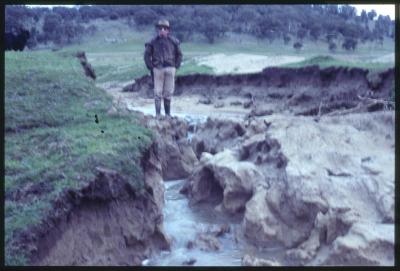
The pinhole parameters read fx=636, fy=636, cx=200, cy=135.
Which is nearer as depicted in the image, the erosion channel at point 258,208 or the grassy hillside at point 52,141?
the grassy hillside at point 52,141

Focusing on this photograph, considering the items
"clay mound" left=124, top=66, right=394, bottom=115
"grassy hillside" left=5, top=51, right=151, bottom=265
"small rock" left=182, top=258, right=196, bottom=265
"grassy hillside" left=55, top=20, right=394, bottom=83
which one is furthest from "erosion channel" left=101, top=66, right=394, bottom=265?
"grassy hillside" left=55, top=20, right=394, bottom=83

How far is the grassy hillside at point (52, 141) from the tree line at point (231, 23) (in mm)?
16136

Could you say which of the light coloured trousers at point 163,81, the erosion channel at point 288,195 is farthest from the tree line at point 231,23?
the erosion channel at point 288,195

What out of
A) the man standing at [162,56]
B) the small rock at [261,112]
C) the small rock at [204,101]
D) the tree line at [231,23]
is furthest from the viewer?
the tree line at [231,23]

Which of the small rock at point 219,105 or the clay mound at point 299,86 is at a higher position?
the clay mound at point 299,86

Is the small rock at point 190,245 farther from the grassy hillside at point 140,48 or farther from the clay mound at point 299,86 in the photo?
the grassy hillside at point 140,48

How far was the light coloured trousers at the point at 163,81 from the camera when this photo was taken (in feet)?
38.9

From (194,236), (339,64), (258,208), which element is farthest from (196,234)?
(339,64)

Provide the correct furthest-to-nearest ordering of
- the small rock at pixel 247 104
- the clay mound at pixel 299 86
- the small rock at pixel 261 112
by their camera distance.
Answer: the small rock at pixel 247 104, the small rock at pixel 261 112, the clay mound at pixel 299 86

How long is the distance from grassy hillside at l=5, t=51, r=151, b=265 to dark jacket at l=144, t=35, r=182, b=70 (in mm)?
1993

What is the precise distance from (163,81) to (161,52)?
65cm

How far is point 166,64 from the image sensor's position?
1173cm

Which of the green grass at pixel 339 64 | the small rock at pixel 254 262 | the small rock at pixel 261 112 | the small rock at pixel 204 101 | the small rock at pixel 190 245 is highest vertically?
the green grass at pixel 339 64

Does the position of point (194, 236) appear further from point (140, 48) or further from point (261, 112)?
point (140, 48)
